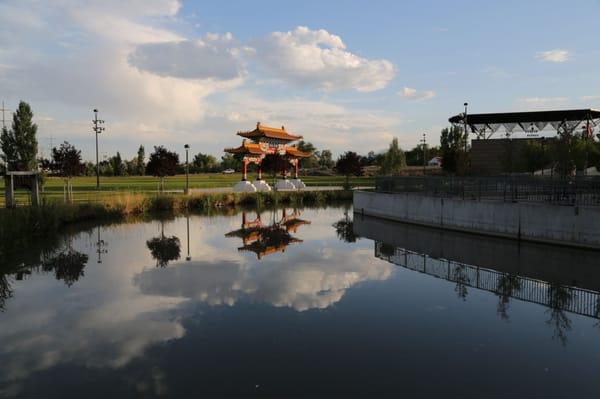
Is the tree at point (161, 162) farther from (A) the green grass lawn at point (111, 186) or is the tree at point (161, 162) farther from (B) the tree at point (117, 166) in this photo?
(B) the tree at point (117, 166)

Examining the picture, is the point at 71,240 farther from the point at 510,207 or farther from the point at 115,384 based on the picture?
the point at 510,207

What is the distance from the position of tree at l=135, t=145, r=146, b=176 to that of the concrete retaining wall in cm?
9216

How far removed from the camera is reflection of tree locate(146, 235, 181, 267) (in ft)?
55.5

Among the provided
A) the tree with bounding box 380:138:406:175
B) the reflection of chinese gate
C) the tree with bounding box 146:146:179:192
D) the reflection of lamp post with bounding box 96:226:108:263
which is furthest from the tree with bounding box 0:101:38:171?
the tree with bounding box 380:138:406:175

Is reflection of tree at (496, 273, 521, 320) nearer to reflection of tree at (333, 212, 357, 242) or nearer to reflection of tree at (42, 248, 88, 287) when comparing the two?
reflection of tree at (333, 212, 357, 242)

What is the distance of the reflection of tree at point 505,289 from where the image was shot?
10.6 metres

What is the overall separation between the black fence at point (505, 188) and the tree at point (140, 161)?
292 ft

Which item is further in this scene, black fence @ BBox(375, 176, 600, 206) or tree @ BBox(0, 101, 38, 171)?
tree @ BBox(0, 101, 38, 171)

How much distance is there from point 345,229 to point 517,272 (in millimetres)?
12229

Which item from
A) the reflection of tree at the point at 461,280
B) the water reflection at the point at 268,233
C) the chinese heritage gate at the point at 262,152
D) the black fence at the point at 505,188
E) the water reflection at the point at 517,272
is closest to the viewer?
the water reflection at the point at 517,272

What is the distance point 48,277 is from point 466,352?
42.1 feet

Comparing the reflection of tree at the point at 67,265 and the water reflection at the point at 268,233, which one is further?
the water reflection at the point at 268,233

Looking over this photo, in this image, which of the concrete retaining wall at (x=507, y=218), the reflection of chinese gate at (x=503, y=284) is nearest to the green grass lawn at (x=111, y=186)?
the concrete retaining wall at (x=507, y=218)

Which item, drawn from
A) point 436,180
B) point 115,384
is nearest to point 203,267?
point 115,384
